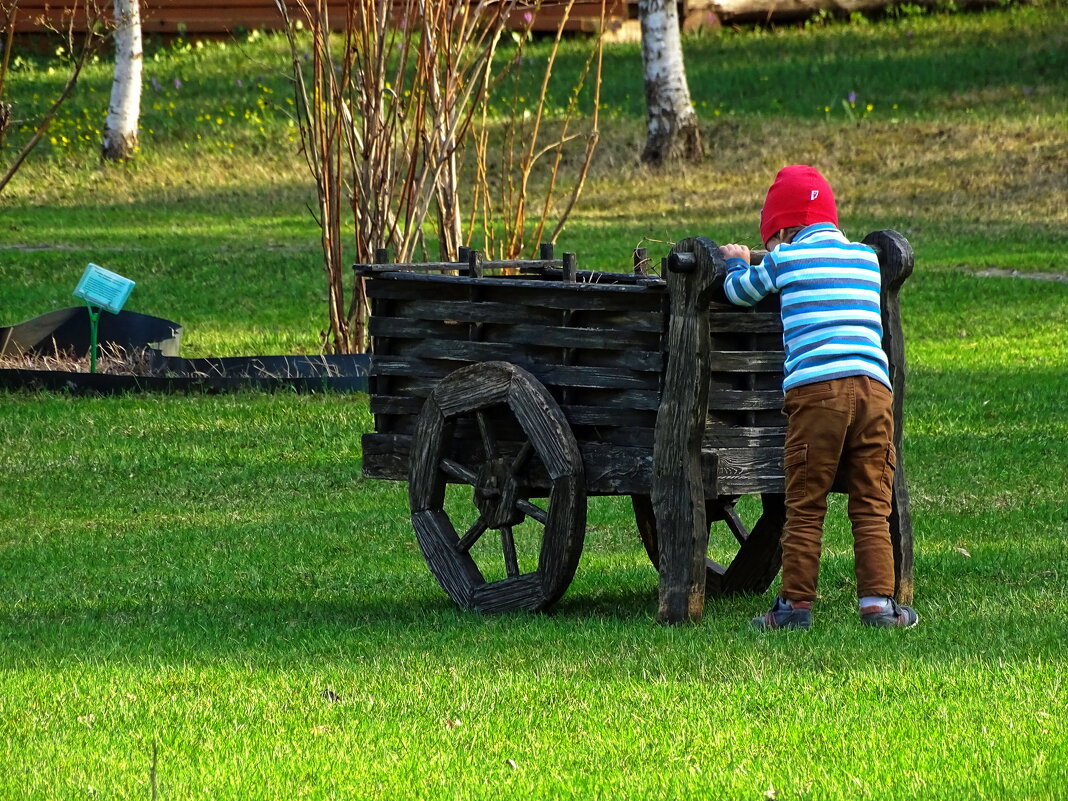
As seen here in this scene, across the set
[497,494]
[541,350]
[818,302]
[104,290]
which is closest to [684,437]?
[818,302]

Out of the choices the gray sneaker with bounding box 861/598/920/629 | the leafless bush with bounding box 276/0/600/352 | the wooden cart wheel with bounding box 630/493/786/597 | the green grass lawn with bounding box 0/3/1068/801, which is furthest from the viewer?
the leafless bush with bounding box 276/0/600/352

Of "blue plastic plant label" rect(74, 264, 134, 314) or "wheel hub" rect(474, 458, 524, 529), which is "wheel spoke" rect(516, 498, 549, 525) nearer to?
"wheel hub" rect(474, 458, 524, 529)

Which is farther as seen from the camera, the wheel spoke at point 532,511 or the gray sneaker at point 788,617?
the wheel spoke at point 532,511

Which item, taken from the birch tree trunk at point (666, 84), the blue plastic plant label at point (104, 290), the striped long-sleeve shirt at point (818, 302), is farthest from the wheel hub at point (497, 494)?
the birch tree trunk at point (666, 84)

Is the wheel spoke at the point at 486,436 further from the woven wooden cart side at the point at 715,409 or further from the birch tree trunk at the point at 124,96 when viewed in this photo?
the birch tree trunk at the point at 124,96

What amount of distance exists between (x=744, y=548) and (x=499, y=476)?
104cm

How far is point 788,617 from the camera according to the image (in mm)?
5320

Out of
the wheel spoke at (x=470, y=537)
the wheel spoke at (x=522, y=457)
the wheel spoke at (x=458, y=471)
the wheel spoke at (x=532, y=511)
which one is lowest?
the wheel spoke at (x=470, y=537)

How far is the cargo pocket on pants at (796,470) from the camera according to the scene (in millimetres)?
5225

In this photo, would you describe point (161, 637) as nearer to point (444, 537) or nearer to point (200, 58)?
point (444, 537)

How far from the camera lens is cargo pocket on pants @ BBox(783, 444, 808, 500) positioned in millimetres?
5225

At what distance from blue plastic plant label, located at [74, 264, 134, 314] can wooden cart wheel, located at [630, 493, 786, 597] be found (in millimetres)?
5507

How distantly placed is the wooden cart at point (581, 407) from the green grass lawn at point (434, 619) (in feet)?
→ 0.95

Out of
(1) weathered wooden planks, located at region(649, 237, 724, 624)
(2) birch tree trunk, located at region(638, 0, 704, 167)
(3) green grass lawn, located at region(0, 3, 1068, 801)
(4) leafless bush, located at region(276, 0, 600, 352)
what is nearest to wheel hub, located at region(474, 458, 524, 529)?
(3) green grass lawn, located at region(0, 3, 1068, 801)
